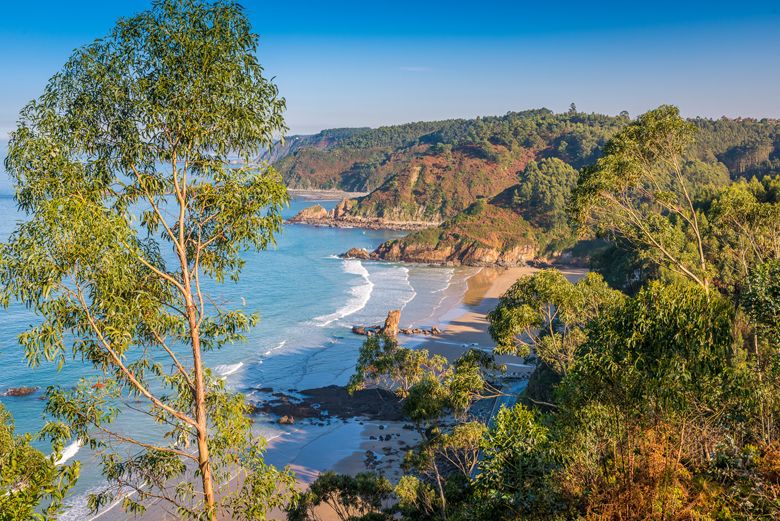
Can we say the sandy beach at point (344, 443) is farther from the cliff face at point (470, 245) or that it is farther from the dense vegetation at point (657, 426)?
the cliff face at point (470, 245)

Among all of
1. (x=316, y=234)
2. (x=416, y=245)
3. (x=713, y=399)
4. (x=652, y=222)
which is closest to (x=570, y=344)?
(x=652, y=222)

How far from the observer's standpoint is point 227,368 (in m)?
39.5

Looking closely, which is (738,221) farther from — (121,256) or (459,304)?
(459,304)

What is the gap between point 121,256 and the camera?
7.51 m

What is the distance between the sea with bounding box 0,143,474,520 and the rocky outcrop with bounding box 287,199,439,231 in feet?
121

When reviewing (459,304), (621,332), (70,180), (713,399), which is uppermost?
(70,180)

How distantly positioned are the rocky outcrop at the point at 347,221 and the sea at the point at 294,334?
3700cm

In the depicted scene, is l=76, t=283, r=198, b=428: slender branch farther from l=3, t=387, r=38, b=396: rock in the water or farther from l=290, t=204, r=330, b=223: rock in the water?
l=290, t=204, r=330, b=223: rock in the water

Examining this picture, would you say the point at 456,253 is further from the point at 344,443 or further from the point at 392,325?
the point at 344,443

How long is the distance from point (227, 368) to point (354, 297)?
23.6m

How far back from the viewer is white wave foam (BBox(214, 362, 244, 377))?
3822 centimetres

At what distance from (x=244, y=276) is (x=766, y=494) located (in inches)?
2537

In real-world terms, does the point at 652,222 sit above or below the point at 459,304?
above

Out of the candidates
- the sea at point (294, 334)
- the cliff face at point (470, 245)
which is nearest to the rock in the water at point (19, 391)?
the sea at point (294, 334)
